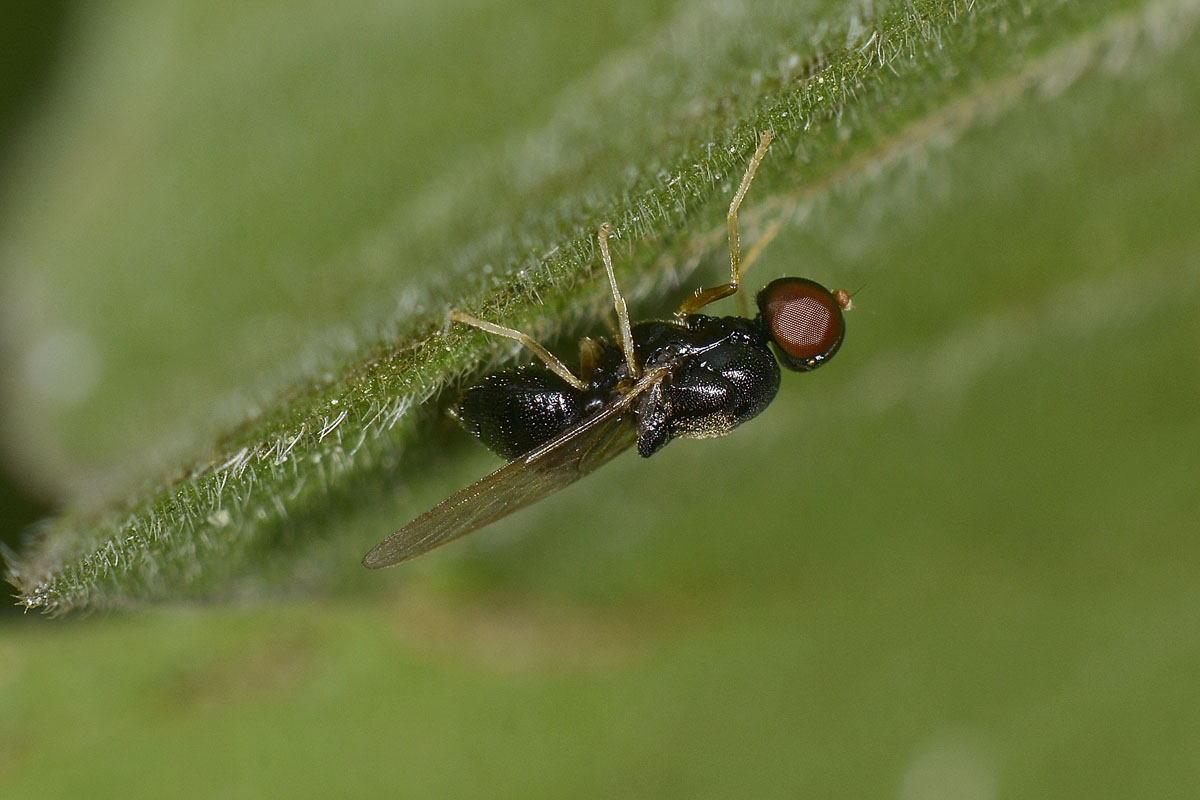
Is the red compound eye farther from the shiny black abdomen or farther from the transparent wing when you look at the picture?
the transparent wing

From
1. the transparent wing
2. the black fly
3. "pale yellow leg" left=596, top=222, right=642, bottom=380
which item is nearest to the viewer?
"pale yellow leg" left=596, top=222, right=642, bottom=380

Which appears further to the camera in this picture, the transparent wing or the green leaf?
the transparent wing

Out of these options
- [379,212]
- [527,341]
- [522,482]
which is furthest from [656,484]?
[379,212]

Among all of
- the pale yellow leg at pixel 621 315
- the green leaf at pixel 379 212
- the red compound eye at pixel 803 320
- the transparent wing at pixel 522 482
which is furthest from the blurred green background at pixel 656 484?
the pale yellow leg at pixel 621 315

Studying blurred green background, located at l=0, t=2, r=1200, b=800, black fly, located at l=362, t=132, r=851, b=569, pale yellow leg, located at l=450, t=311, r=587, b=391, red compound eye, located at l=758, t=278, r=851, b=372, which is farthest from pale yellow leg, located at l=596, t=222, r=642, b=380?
blurred green background, located at l=0, t=2, r=1200, b=800

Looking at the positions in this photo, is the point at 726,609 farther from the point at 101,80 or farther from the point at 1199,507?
the point at 101,80

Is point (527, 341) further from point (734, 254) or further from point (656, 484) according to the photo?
point (656, 484)

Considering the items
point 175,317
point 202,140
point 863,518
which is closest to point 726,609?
point 863,518

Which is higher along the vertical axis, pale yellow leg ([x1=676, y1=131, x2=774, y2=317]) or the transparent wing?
pale yellow leg ([x1=676, y1=131, x2=774, y2=317])
